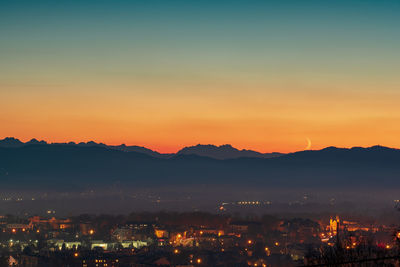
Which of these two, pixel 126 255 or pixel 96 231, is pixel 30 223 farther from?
pixel 126 255

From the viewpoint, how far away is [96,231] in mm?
135875

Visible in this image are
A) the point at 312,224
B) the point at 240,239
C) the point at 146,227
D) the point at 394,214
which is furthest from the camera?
the point at 394,214

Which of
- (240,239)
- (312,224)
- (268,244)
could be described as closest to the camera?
(268,244)

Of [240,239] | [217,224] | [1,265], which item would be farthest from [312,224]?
[1,265]

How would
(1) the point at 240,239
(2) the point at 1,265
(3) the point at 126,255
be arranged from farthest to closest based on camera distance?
1. (1) the point at 240,239
2. (3) the point at 126,255
3. (2) the point at 1,265

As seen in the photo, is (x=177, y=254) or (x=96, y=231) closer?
(x=177, y=254)

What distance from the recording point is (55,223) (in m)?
147

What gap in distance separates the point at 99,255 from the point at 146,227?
5223 centimetres

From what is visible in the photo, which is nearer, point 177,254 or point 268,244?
point 177,254

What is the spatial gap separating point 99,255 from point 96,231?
55.2m

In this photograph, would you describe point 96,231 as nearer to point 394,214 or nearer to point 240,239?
point 240,239

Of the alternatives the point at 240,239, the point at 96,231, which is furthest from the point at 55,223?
the point at 240,239

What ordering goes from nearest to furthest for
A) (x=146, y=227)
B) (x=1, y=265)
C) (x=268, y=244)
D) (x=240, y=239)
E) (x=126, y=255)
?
(x=1, y=265), (x=126, y=255), (x=268, y=244), (x=240, y=239), (x=146, y=227)

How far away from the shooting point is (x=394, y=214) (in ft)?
467
